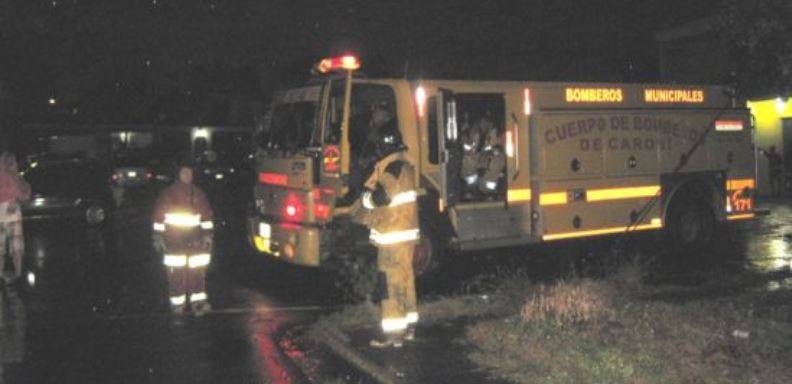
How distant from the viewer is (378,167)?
7.25 m

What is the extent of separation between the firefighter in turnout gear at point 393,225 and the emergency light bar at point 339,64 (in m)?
2.67

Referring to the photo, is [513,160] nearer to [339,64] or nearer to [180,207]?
[339,64]

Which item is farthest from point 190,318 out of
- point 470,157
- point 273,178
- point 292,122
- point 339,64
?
point 470,157

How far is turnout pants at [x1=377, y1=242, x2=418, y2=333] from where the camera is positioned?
7.27 meters

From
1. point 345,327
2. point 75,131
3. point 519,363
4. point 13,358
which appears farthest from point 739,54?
point 75,131

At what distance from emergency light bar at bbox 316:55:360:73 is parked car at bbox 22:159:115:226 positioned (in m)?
10.4

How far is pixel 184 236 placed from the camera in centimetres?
901

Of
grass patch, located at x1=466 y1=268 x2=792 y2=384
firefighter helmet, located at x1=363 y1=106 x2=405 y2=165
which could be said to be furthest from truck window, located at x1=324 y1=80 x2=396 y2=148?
grass patch, located at x1=466 y1=268 x2=792 y2=384

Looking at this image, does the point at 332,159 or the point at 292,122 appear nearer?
the point at 332,159

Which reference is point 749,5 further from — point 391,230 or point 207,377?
point 207,377

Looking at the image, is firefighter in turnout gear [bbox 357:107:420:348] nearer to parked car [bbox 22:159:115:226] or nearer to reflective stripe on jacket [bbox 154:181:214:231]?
reflective stripe on jacket [bbox 154:181:214:231]

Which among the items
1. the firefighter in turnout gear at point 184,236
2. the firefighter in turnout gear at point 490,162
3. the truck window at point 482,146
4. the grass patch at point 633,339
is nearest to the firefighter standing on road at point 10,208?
the firefighter in turnout gear at point 184,236

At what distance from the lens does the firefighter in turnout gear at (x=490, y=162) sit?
11117mm

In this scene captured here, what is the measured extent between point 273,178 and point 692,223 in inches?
263
